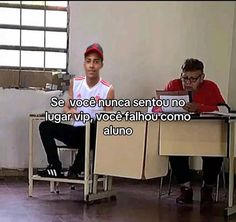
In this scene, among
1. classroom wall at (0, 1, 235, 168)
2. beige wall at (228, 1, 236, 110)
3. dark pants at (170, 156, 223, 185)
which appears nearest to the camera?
dark pants at (170, 156, 223, 185)

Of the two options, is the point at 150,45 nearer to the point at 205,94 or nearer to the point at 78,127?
the point at 205,94

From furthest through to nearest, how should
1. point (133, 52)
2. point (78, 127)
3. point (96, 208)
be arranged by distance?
point (133, 52)
point (78, 127)
point (96, 208)

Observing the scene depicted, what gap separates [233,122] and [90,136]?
3.14ft

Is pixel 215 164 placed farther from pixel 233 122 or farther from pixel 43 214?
pixel 43 214

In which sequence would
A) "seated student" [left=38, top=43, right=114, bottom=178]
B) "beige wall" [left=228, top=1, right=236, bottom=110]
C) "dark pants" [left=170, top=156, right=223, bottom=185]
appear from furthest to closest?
"beige wall" [left=228, top=1, right=236, bottom=110], "dark pants" [left=170, top=156, right=223, bottom=185], "seated student" [left=38, top=43, right=114, bottom=178]

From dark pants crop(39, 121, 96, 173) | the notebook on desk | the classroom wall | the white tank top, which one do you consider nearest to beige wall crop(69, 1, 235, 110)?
the classroom wall

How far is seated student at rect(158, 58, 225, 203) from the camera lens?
390 cm

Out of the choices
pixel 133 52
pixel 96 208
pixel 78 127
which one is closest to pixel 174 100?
pixel 78 127

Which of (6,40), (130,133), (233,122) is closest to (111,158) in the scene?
(130,133)

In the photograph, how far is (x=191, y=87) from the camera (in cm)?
393

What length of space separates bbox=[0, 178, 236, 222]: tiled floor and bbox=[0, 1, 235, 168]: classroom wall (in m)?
0.59

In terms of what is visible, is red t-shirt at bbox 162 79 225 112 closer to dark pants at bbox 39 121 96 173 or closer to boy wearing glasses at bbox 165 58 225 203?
boy wearing glasses at bbox 165 58 225 203

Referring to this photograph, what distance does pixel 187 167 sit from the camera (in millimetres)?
3967

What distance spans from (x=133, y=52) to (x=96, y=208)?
66.2 inches
